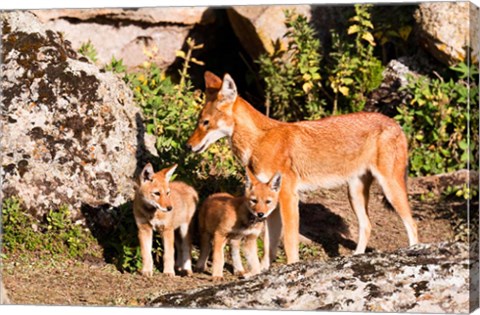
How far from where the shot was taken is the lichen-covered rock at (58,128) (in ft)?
39.9

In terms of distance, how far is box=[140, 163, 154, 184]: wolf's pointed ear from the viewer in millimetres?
11477

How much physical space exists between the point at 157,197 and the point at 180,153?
1.45m

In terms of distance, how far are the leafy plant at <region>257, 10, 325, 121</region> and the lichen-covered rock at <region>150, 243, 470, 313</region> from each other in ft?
14.9

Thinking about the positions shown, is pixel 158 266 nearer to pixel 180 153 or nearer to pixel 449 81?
pixel 180 153

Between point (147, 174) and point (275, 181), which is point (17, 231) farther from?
point (275, 181)

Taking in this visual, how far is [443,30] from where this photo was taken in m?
13.8

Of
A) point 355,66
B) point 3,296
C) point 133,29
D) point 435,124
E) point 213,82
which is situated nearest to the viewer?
point 3,296

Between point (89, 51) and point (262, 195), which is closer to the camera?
point (262, 195)

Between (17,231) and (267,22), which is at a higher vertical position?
(267,22)

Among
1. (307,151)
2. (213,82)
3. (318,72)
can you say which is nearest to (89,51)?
(318,72)

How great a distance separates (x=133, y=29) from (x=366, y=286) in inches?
272

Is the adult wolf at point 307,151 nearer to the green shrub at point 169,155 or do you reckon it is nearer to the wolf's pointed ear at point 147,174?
the wolf's pointed ear at point 147,174

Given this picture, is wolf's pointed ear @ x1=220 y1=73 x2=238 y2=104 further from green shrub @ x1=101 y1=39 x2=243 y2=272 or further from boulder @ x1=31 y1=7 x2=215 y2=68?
boulder @ x1=31 y1=7 x2=215 y2=68

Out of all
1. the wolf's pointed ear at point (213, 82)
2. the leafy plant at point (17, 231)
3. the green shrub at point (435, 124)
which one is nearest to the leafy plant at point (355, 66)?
the green shrub at point (435, 124)
